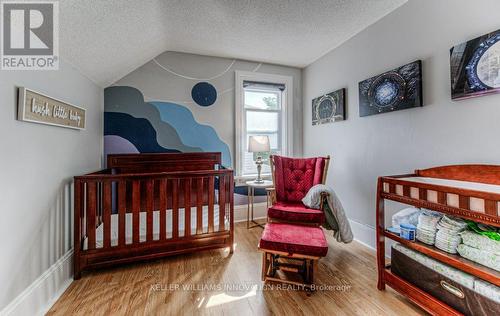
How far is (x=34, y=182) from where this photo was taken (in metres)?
1.40

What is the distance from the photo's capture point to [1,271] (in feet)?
3.80

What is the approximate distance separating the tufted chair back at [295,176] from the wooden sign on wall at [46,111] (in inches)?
78.6

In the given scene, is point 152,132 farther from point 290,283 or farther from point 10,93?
point 290,283

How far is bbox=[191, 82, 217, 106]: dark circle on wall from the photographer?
3.05 m

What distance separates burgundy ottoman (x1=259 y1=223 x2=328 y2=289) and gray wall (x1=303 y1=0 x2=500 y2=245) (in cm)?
100

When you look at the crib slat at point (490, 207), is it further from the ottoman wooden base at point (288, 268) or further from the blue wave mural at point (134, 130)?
the blue wave mural at point (134, 130)

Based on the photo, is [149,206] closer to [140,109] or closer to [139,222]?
[139,222]

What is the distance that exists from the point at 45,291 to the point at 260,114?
303 centimetres

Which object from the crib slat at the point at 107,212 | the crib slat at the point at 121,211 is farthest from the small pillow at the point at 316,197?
the crib slat at the point at 107,212

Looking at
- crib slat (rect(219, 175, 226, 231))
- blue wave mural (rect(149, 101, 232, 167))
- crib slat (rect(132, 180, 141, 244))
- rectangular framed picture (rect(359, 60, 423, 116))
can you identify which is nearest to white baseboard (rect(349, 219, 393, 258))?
rectangular framed picture (rect(359, 60, 423, 116))

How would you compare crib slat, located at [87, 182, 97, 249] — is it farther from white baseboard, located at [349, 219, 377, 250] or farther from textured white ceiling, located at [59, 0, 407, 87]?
white baseboard, located at [349, 219, 377, 250]

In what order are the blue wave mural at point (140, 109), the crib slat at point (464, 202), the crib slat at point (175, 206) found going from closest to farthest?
the crib slat at point (464, 202), the crib slat at point (175, 206), the blue wave mural at point (140, 109)

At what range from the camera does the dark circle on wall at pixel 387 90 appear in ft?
6.58

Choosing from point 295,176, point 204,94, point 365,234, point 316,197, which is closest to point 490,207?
point 316,197
